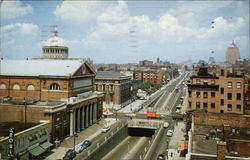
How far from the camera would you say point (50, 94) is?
2406 inches

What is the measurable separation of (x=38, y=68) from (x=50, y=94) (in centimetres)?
809

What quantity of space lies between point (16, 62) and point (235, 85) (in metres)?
57.7

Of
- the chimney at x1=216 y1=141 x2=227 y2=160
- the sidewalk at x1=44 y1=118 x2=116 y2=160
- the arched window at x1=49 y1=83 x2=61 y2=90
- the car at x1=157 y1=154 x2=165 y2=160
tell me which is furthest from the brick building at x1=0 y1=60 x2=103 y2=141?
the chimney at x1=216 y1=141 x2=227 y2=160

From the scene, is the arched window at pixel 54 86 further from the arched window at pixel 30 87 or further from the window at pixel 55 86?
the arched window at pixel 30 87

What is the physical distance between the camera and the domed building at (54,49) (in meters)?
91.8

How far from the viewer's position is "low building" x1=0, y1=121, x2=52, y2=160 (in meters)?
37.3

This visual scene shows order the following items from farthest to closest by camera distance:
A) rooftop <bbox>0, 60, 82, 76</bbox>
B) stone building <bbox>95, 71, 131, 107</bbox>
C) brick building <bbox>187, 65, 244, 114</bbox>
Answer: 1. stone building <bbox>95, 71, 131, 107</bbox>
2. brick building <bbox>187, 65, 244, 114</bbox>
3. rooftop <bbox>0, 60, 82, 76</bbox>

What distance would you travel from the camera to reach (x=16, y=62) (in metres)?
68.6

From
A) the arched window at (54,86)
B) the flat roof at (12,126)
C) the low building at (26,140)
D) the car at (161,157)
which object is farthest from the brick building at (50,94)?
the car at (161,157)

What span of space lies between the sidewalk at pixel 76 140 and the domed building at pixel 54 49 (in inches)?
1268

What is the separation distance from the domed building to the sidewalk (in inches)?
1268

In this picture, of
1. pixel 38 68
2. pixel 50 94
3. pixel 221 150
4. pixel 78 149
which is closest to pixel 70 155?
pixel 78 149

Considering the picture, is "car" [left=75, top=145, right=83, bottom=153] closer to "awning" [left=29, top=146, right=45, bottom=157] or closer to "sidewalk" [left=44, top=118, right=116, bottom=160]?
"sidewalk" [left=44, top=118, right=116, bottom=160]

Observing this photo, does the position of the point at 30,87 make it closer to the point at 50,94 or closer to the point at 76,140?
the point at 50,94
